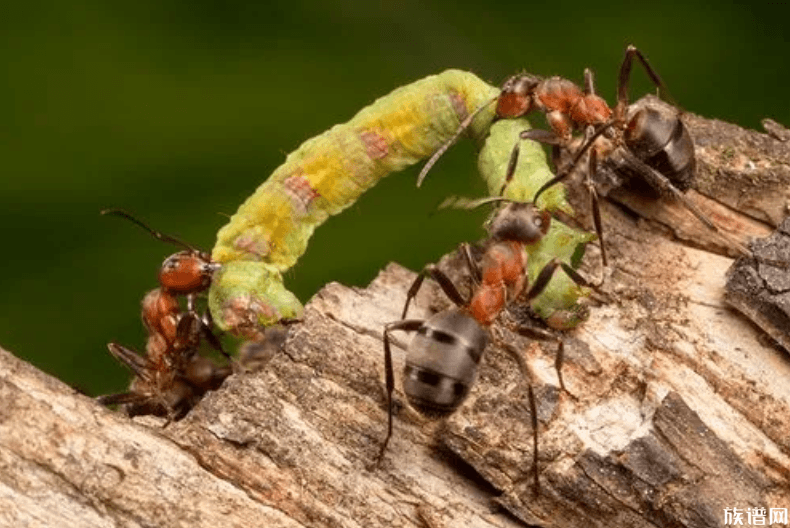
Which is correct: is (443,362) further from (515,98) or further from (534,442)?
A: (515,98)

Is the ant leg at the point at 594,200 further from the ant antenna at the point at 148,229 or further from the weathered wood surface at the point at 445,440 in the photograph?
the ant antenna at the point at 148,229

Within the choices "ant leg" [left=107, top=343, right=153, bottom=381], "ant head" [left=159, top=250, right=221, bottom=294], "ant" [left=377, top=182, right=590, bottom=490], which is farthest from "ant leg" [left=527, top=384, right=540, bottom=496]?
"ant leg" [left=107, top=343, right=153, bottom=381]

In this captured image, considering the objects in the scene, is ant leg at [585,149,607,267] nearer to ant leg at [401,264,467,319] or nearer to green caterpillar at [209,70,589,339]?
green caterpillar at [209,70,589,339]

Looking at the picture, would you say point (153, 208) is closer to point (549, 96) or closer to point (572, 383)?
point (549, 96)

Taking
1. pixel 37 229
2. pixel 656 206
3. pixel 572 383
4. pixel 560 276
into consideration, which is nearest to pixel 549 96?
pixel 656 206

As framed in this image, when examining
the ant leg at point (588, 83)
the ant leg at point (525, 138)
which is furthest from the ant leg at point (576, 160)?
the ant leg at point (588, 83)

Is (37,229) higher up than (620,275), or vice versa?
(620,275)
